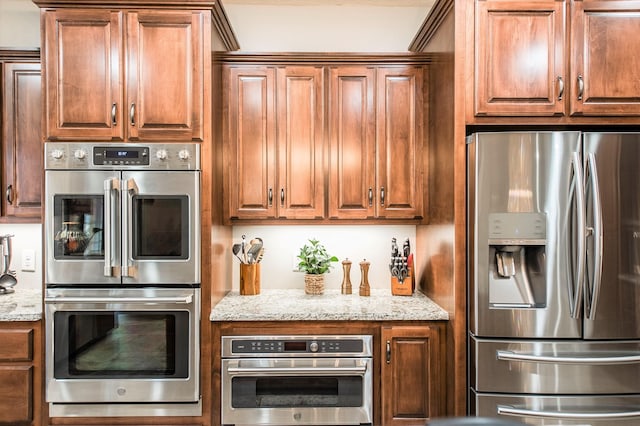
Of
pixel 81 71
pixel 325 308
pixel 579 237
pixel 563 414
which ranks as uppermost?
pixel 81 71

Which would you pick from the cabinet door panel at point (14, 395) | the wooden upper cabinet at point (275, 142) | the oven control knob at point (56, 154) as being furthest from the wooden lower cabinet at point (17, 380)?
the wooden upper cabinet at point (275, 142)

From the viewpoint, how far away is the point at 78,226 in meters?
2.17

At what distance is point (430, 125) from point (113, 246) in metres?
1.85

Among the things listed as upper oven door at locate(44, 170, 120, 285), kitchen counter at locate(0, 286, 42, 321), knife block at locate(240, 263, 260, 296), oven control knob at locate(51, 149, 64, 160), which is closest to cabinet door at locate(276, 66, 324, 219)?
knife block at locate(240, 263, 260, 296)

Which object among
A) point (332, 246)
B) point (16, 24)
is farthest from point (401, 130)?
point (16, 24)

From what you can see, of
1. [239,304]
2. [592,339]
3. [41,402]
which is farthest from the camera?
[239,304]

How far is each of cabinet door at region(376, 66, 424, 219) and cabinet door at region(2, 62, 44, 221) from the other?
1991 millimetres

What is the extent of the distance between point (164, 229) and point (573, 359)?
203 centimetres

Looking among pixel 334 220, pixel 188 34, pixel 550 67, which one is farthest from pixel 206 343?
pixel 550 67

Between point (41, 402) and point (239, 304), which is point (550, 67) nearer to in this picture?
point (239, 304)

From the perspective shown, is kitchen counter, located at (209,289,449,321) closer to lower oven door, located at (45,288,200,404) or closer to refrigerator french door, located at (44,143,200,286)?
lower oven door, located at (45,288,200,404)

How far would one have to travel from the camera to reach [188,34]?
7.21 ft

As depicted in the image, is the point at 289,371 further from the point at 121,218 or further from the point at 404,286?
the point at 121,218

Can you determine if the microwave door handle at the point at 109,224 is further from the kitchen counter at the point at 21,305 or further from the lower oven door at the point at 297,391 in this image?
the lower oven door at the point at 297,391
